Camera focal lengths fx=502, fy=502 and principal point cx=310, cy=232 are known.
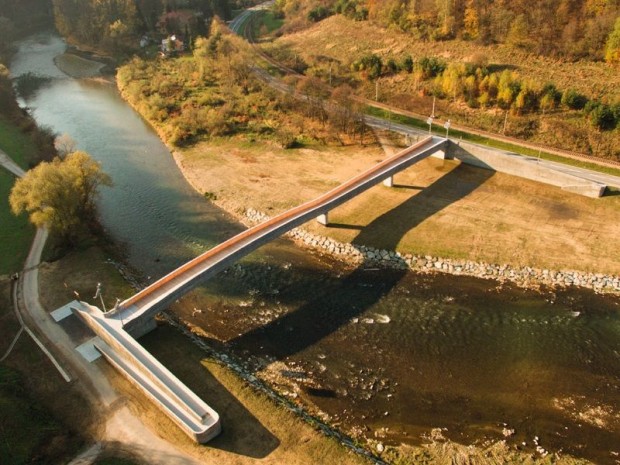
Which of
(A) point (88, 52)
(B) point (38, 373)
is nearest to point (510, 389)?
(B) point (38, 373)

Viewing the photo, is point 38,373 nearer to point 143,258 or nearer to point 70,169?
point 143,258

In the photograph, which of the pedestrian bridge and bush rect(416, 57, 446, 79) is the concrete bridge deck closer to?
the pedestrian bridge

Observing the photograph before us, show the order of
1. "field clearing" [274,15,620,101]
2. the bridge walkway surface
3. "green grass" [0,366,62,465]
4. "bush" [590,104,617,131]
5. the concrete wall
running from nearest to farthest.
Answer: "green grass" [0,366,62,465], the bridge walkway surface, the concrete wall, "bush" [590,104,617,131], "field clearing" [274,15,620,101]

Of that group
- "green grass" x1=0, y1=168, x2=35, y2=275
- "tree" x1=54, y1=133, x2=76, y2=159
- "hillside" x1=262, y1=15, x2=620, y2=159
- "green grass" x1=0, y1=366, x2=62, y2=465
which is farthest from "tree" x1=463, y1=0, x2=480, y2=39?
"green grass" x1=0, y1=366, x2=62, y2=465

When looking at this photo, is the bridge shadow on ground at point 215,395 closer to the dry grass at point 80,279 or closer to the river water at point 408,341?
the river water at point 408,341

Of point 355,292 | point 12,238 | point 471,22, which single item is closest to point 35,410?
point 12,238

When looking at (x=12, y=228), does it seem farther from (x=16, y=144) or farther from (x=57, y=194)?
(x=16, y=144)
